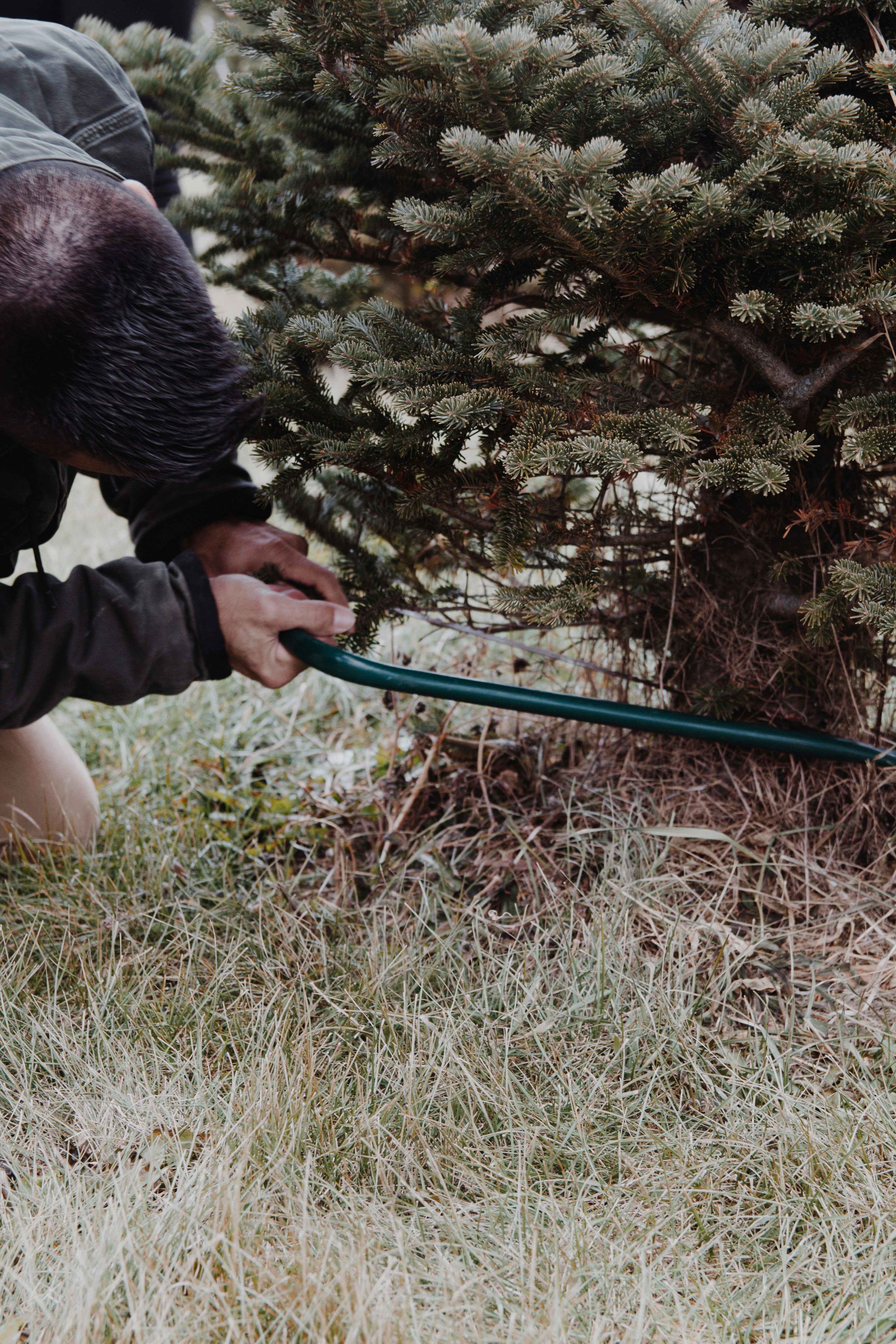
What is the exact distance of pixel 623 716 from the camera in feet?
5.64

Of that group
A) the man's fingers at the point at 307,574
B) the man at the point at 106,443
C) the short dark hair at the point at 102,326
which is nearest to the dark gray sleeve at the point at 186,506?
the man at the point at 106,443

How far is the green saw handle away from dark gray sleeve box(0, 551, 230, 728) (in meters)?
0.22

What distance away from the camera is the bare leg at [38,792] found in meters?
2.01

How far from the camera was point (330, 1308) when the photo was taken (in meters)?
1.05

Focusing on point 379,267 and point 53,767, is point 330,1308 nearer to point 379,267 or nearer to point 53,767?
point 53,767

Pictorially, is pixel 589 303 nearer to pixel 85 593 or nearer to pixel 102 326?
pixel 102 326

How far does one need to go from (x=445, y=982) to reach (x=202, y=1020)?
402mm

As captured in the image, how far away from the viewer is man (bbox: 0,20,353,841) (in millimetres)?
1221

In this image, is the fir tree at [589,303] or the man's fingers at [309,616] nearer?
the fir tree at [589,303]

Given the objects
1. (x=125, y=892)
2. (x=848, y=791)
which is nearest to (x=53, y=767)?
(x=125, y=892)

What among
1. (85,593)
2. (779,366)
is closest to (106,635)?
(85,593)

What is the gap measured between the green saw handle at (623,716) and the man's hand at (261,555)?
0.47 ft

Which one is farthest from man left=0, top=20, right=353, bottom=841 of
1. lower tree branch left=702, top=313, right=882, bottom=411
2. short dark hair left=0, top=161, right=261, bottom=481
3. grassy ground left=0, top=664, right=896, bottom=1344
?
lower tree branch left=702, top=313, right=882, bottom=411

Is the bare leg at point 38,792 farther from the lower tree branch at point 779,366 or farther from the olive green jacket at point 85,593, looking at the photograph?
the lower tree branch at point 779,366
